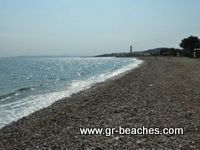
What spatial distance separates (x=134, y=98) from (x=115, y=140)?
8807mm

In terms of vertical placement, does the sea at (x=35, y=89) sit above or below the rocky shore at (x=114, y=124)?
below

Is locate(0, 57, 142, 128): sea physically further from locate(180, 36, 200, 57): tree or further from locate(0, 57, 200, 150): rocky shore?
locate(180, 36, 200, 57): tree

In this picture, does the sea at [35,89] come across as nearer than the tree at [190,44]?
Yes

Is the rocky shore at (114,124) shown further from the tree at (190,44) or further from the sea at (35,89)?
the tree at (190,44)

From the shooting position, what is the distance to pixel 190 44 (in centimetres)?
12562

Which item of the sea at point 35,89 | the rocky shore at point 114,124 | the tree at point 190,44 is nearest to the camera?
the rocky shore at point 114,124

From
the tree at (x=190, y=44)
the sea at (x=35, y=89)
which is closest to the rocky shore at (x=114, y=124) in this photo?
the sea at (x=35, y=89)

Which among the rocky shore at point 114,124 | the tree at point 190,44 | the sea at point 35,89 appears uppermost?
the tree at point 190,44

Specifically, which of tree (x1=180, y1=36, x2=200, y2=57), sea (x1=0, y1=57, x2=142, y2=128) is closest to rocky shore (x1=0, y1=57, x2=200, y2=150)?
sea (x1=0, y1=57, x2=142, y2=128)

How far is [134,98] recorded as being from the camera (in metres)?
18.4

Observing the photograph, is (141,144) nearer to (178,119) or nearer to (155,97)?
(178,119)

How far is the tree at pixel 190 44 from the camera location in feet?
403

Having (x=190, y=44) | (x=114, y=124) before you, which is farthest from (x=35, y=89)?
(x=190, y=44)

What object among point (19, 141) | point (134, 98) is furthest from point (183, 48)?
point (19, 141)
